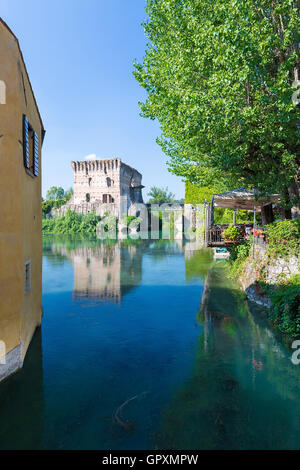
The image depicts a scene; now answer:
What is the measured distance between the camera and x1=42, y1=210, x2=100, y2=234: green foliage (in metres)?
53.2

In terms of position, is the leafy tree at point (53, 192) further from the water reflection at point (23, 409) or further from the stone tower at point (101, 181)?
the water reflection at point (23, 409)

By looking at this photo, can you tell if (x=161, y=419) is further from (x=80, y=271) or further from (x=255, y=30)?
(x=80, y=271)

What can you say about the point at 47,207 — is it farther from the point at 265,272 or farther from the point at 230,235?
the point at 265,272

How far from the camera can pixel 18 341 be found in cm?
639

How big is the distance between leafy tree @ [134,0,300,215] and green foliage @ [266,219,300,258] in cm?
90

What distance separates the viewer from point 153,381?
6.35 metres

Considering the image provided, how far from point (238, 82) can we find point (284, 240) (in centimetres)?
582

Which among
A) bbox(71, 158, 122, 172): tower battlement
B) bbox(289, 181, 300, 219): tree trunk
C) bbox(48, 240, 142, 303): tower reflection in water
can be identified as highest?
bbox(71, 158, 122, 172): tower battlement

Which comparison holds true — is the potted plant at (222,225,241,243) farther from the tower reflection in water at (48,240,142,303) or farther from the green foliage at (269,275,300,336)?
the tower reflection in water at (48,240,142,303)

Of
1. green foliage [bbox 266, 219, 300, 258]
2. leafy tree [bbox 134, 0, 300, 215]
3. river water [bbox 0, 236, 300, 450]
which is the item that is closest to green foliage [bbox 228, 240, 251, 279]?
river water [bbox 0, 236, 300, 450]

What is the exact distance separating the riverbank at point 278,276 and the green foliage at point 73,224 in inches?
1661

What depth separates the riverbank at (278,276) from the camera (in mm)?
8602

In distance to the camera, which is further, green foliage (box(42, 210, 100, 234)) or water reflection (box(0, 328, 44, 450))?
green foliage (box(42, 210, 100, 234))
